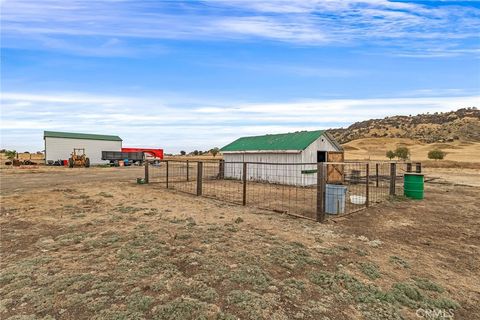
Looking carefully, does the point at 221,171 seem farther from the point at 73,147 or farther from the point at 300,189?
the point at 73,147

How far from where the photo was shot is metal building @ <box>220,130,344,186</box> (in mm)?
16250

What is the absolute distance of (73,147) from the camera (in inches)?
1576

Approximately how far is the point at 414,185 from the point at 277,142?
28.1 ft

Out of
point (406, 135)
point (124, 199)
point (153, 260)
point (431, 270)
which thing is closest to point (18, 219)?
point (124, 199)

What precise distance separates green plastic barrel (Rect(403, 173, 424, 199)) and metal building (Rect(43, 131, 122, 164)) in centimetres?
4170

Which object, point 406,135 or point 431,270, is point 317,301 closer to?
point 431,270

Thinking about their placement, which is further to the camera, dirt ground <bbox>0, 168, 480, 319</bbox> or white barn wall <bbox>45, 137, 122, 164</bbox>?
white barn wall <bbox>45, 137, 122, 164</bbox>

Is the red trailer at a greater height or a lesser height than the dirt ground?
greater

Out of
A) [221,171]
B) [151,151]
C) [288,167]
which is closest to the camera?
[288,167]

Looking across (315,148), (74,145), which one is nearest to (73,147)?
(74,145)

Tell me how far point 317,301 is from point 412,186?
1006 centimetres

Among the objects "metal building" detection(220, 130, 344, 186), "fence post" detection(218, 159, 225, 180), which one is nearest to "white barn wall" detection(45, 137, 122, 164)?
"fence post" detection(218, 159, 225, 180)

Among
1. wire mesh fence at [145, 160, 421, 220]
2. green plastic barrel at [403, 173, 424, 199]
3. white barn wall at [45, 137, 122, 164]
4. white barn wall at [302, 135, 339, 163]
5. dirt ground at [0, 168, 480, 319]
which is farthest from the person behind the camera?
white barn wall at [45, 137, 122, 164]

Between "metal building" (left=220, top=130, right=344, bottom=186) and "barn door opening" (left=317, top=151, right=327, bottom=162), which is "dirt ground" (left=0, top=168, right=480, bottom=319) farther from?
"barn door opening" (left=317, top=151, right=327, bottom=162)
